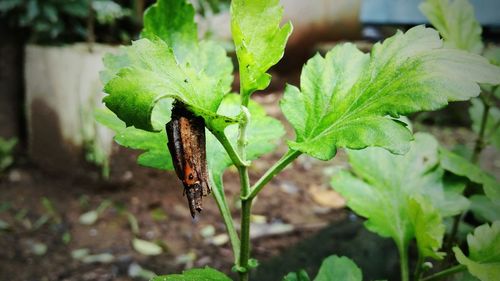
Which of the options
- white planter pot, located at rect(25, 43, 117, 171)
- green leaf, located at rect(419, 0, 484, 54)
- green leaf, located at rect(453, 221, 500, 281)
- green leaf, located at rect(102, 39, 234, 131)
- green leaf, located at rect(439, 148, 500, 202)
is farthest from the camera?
white planter pot, located at rect(25, 43, 117, 171)

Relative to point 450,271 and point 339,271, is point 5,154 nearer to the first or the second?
point 339,271

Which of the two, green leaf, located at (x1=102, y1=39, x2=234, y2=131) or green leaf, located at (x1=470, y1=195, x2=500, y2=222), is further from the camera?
green leaf, located at (x1=470, y1=195, x2=500, y2=222)

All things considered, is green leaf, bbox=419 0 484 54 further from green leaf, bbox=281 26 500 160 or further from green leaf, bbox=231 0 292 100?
green leaf, bbox=231 0 292 100

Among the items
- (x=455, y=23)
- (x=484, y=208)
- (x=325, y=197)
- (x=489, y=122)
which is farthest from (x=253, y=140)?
(x=325, y=197)

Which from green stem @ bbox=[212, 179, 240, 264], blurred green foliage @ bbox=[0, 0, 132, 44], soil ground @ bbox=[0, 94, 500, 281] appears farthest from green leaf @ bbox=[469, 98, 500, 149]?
blurred green foliage @ bbox=[0, 0, 132, 44]

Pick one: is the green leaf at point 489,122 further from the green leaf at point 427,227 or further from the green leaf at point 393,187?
the green leaf at point 427,227

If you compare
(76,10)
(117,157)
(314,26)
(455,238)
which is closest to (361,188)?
(455,238)

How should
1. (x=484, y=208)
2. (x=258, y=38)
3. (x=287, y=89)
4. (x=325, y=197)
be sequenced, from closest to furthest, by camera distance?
1. (x=258, y=38)
2. (x=287, y=89)
3. (x=484, y=208)
4. (x=325, y=197)
